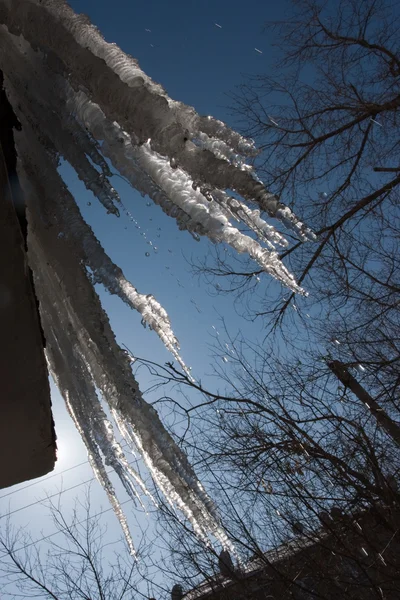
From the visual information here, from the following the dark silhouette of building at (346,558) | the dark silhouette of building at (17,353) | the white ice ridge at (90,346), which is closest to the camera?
the dark silhouette of building at (17,353)

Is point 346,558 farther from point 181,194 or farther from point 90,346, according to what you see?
point 181,194

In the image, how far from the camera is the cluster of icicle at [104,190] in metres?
0.71

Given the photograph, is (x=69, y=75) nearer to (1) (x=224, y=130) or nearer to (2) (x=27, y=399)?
(1) (x=224, y=130)

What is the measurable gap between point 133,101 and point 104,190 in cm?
34

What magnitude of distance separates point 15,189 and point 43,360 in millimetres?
445

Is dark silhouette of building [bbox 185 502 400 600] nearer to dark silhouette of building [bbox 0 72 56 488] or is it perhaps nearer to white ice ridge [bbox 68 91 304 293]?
dark silhouette of building [bbox 0 72 56 488]

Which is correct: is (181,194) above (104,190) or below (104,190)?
below

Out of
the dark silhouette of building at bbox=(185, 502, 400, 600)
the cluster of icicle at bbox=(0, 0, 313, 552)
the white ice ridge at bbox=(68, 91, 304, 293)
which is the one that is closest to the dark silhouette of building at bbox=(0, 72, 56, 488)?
the cluster of icicle at bbox=(0, 0, 313, 552)

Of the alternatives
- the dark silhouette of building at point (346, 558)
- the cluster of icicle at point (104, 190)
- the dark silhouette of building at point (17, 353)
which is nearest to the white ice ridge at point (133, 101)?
the cluster of icicle at point (104, 190)

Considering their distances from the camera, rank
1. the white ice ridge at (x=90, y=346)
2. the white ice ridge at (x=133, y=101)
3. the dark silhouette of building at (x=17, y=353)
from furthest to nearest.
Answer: the white ice ridge at (x=90, y=346) → the dark silhouette of building at (x=17, y=353) → the white ice ridge at (x=133, y=101)

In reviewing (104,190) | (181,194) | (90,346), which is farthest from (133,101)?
(90,346)

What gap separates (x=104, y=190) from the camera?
1.02 m

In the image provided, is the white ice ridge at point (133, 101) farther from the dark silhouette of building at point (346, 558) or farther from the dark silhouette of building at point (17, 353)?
the dark silhouette of building at point (346, 558)

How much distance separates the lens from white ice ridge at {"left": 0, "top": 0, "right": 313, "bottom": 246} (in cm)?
67
